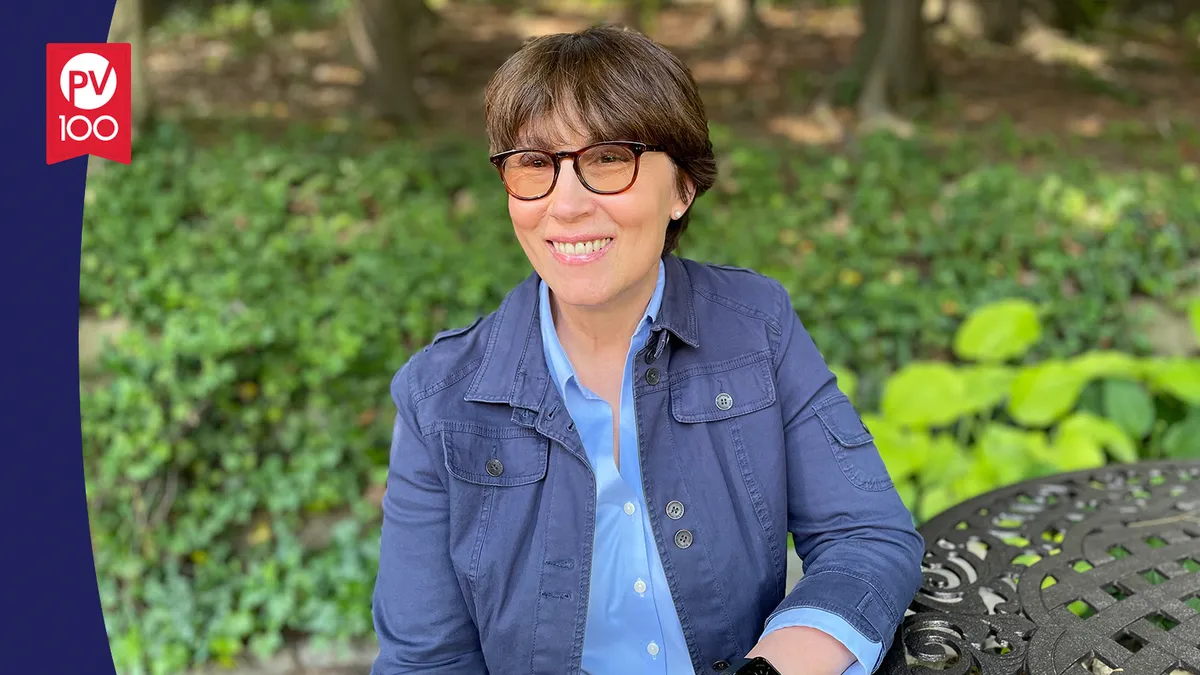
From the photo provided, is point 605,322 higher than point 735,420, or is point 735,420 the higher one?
point 605,322

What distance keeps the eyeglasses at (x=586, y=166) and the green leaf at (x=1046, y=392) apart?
2.34 meters

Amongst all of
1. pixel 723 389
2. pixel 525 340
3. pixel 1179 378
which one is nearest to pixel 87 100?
pixel 525 340

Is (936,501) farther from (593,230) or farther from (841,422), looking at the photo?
(593,230)

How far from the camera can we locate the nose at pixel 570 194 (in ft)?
4.83

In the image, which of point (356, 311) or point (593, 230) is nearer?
point (593, 230)

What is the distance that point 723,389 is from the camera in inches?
64.1

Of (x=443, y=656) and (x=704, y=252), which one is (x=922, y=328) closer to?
(x=704, y=252)

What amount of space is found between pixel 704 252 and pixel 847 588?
298cm

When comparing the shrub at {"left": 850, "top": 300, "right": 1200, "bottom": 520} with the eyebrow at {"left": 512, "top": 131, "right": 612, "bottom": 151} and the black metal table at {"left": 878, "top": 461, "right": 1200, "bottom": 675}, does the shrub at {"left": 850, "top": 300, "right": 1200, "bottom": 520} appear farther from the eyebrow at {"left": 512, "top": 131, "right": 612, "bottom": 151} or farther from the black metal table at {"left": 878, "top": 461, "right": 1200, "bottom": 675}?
the eyebrow at {"left": 512, "top": 131, "right": 612, "bottom": 151}

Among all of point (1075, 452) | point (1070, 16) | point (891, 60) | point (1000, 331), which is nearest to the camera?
point (1075, 452)

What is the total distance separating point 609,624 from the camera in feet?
5.38

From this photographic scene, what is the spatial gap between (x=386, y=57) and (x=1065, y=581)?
17.3ft

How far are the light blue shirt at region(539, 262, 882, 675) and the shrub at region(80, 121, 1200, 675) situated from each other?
5.82 ft

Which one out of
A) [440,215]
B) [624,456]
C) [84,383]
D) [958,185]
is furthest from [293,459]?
[958,185]
